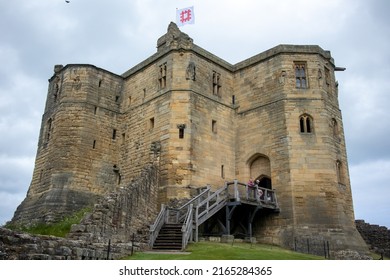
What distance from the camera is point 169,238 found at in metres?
16.4

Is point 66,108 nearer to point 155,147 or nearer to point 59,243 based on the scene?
point 155,147

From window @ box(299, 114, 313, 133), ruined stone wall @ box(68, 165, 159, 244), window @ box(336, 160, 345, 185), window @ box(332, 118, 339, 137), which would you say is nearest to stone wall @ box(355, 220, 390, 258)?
window @ box(336, 160, 345, 185)

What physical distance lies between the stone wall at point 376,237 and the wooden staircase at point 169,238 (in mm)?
12866

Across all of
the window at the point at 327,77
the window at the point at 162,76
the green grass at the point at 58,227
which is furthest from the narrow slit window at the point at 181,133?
the window at the point at 327,77

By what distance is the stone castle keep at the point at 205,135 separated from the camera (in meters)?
20.8

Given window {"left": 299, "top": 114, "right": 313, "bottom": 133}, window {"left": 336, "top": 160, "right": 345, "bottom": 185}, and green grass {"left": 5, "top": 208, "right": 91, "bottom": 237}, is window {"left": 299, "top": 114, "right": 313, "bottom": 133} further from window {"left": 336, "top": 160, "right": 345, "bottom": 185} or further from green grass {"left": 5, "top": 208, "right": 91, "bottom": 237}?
green grass {"left": 5, "top": 208, "right": 91, "bottom": 237}

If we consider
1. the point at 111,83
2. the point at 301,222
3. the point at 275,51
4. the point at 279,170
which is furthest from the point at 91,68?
the point at 301,222

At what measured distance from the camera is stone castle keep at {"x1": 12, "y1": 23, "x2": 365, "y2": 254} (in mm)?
20828

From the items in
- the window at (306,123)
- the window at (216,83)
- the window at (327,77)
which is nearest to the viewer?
the window at (306,123)

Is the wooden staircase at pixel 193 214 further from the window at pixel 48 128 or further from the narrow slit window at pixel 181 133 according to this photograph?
the window at pixel 48 128

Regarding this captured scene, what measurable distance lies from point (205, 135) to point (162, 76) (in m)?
4.64

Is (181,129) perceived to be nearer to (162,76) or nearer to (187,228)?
(162,76)

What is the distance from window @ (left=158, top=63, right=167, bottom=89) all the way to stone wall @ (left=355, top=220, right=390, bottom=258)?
14.9 metres

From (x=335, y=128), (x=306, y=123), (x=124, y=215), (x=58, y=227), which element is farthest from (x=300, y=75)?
(x=58, y=227)
